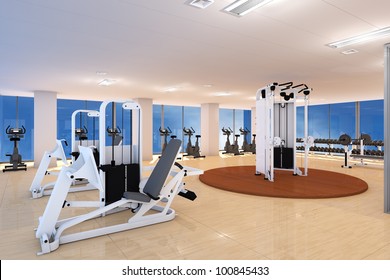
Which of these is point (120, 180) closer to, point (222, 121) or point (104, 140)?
point (104, 140)

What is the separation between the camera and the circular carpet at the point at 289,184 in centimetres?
440

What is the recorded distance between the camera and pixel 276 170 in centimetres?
695

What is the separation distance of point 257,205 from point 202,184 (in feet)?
5.70

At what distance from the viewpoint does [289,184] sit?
510cm

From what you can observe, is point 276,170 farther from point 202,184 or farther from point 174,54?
point 174,54

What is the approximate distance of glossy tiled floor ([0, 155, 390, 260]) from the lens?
7.57 ft

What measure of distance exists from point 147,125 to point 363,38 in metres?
7.52

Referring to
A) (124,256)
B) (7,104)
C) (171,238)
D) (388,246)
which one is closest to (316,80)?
(388,246)

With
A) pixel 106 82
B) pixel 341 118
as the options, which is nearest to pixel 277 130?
pixel 106 82

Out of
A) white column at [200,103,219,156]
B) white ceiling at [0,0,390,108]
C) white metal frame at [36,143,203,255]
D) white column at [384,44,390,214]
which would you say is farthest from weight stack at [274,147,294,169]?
white column at [200,103,219,156]

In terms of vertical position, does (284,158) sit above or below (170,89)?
below

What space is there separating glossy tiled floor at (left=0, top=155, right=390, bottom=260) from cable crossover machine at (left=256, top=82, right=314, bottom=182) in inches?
61.9

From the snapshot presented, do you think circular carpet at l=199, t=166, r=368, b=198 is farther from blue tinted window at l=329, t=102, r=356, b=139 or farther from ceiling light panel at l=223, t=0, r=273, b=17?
blue tinted window at l=329, t=102, r=356, b=139

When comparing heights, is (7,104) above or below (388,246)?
above
